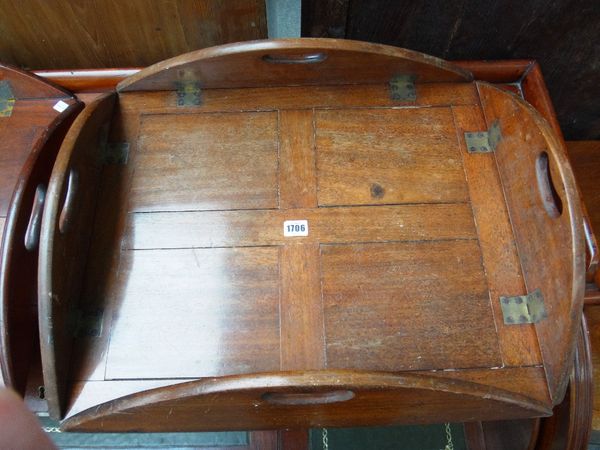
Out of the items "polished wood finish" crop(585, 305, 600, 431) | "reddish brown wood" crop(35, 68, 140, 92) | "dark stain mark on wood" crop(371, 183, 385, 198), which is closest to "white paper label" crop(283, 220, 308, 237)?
"dark stain mark on wood" crop(371, 183, 385, 198)

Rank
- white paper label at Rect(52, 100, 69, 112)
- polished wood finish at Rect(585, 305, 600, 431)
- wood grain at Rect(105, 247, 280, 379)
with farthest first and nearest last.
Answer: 1. polished wood finish at Rect(585, 305, 600, 431)
2. white paper label at Rect(52, 100, 69, 112)
3. wood grain at Rect(105, 247, 280, 379)

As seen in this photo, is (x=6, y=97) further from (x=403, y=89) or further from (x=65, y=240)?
(x=403, y=89)

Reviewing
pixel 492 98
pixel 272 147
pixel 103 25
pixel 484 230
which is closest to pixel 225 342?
pixel 272 147

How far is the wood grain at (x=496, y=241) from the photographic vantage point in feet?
2.61

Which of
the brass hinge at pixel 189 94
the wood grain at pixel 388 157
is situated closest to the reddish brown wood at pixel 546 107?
the wood grain at pixel 388 157

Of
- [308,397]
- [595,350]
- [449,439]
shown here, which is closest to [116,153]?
[308,397]

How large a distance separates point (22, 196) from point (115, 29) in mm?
593

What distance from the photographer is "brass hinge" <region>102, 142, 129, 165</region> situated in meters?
0.93

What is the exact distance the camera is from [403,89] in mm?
976

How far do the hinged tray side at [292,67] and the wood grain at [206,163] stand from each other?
0.24 ft

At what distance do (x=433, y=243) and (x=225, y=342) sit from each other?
0.42 meters

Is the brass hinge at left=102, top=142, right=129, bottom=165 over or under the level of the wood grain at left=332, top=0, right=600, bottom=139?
under

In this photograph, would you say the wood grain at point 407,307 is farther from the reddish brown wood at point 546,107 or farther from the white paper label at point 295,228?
the reddish brown wood at point 546,107

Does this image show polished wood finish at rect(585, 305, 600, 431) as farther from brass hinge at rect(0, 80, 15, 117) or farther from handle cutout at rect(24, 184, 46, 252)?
brass hinge at rect(0, 80, 15, 117)
